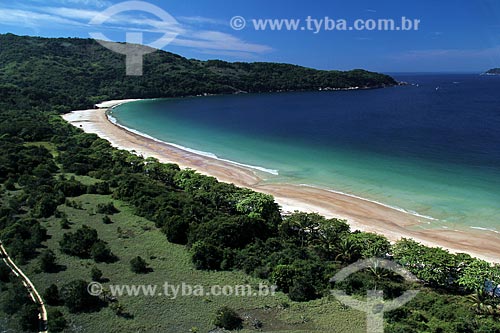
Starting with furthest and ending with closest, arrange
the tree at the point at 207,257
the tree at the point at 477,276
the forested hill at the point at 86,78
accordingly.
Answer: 1. the forested hill at the point at 86,78
2. the tree at the point at 207,257
3. the tree at the point at 477,276

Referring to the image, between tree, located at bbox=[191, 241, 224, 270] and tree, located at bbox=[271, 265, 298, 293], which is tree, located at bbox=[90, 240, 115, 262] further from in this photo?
tree, located at bbox=[271, 265, 298, 293]

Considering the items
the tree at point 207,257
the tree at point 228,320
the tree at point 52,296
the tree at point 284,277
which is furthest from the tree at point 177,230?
the tree at point 228,320

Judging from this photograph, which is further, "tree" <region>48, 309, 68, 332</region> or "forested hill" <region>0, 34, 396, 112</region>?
"forested hill" <region>0, 34, 396, 112</region>

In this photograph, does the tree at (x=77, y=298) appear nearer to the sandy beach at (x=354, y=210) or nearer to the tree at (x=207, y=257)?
the tree at (x=207, y=257)

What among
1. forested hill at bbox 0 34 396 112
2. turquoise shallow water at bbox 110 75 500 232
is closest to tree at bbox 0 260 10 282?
turquoise shallow water at bbox 110 75 500 232

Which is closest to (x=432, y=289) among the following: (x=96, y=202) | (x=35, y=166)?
(x=96, y=202)

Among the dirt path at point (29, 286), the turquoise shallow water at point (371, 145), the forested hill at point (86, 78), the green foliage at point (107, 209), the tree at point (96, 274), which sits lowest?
the dirt path at point (29, 286)
